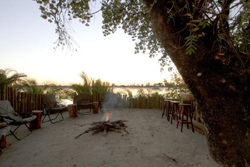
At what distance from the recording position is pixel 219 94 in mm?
1348

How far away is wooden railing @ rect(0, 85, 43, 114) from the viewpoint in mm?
4501

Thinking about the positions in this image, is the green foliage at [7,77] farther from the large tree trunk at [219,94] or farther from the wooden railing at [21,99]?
the large tree trunk at [219,94]

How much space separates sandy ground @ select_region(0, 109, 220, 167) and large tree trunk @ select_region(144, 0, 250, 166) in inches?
40.0

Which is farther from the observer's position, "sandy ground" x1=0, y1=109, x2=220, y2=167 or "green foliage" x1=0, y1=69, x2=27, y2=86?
"green foliage" x1=0, y1=69, x2=27, y2=86

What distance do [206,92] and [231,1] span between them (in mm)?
839

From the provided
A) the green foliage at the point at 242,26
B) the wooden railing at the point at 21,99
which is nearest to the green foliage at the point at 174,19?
the green foliage at the point at 242,26

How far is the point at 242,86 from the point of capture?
1.29 m

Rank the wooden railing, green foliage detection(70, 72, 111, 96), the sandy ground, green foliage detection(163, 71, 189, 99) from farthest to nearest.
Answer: green foliage detection(70, 72, 111, 96), green foliage detection(163, 71, 189, 99), the wooden railing, the sandy ground

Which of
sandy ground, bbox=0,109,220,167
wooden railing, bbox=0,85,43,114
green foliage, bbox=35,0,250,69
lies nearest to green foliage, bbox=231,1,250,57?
green foliage, bbox=35,0,250,69

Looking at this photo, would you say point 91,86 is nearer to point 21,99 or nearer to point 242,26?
point 21,99

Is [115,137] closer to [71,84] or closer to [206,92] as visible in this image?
[206,92]

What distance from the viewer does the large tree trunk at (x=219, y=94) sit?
4.22ft

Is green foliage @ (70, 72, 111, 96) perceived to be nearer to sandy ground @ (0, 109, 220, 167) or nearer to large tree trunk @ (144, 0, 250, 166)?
sandy ground @ (0, 109, 220, 167)

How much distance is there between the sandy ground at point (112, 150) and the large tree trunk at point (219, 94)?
1017 mm
